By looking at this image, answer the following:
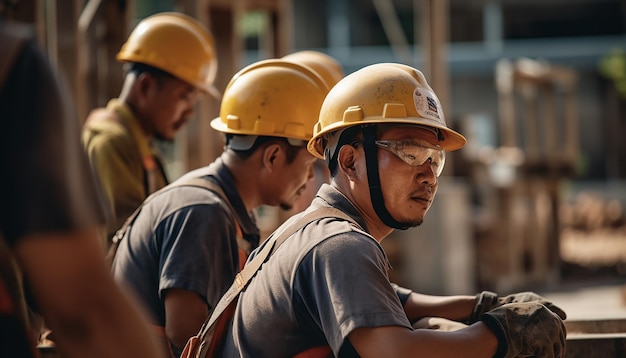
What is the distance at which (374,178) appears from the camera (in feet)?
11.3

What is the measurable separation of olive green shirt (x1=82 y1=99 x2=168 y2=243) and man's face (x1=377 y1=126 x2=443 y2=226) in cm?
225

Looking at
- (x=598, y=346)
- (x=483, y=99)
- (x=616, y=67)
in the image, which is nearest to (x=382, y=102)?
(x=598, y=346)

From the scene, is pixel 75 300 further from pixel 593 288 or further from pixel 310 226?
pixel 593 288

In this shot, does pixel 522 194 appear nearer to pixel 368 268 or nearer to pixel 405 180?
pixel 405 180

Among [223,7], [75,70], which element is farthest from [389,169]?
[223,7]

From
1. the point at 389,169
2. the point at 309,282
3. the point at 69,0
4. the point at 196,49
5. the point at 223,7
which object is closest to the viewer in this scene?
the point at 309,282

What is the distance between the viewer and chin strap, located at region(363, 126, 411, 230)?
3451 millimetres

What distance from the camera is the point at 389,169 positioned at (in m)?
3.45

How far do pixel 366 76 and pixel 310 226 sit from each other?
0.64 meters

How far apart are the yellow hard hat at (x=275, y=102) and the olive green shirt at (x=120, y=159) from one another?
99 cm

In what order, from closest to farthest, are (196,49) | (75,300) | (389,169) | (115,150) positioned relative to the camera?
(75,300) < (389,169) < (115,150) < (196,49)

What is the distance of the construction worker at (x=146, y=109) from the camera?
18.1 feet

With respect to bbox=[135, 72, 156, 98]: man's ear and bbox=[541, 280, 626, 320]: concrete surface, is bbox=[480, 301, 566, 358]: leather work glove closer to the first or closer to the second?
bbox=[135, 72, 156, 98]: man's ear

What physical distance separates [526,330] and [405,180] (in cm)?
64
